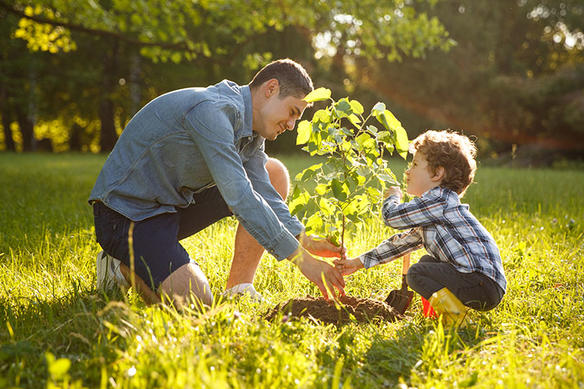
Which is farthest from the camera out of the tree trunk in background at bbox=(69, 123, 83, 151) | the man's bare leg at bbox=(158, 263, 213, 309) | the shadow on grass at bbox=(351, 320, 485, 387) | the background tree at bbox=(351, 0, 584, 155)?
the tree trunk in background at bbox=(69, 123, 83, 151)

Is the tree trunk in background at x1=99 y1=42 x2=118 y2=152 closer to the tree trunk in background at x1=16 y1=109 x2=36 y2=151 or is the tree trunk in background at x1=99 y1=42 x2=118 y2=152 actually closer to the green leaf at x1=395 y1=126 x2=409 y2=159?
the tree trunk in background at x1=16 y1=109 x2=36 y2=151

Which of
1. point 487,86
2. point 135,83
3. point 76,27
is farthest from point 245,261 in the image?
point 135,83

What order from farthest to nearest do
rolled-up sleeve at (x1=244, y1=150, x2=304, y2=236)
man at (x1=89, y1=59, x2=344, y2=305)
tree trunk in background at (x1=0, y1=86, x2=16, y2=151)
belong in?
tree trunk in background at (x1=0, y1=86, x2=16, y2=151)
rolled-up sleeve at (x1=244, y1=150, x2=304, y2=236)
man at (x1=89, y1=59, x2=344, y2=305)

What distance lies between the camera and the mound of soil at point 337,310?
2.45 meters

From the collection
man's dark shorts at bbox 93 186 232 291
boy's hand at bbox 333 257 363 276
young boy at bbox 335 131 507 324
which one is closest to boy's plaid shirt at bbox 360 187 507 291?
young boy at bbox 335 131 507 324

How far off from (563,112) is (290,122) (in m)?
16.4

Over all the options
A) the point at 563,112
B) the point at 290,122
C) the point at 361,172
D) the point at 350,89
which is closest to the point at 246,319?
the point at 361,172

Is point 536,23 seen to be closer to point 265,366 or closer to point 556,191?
point 556,191

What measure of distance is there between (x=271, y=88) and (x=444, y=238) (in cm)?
131

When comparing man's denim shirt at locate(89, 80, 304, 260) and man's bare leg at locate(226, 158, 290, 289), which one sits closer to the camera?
man's denim shirt at locate(89, 80, 304, 260)

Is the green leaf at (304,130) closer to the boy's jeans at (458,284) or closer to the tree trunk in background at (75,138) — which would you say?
the boy's jeans at (458,284)

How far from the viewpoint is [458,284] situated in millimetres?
2463

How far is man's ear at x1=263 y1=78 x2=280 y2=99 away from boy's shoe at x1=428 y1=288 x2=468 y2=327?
56.6 inches

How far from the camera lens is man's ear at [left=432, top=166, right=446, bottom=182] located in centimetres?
265
